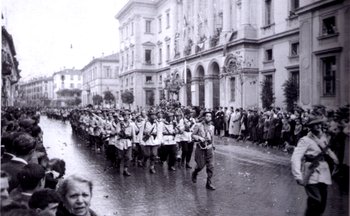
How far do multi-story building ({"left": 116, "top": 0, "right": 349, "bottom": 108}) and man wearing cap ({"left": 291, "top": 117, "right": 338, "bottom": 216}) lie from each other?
5.35 metres

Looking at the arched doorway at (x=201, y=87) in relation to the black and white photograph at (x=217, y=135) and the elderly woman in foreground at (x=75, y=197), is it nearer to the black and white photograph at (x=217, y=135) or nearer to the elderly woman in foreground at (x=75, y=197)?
the black and white photograph at (x=217, y=135)

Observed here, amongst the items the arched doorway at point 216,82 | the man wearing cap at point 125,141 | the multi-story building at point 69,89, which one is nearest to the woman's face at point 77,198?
the man wearing cap at point 125,141

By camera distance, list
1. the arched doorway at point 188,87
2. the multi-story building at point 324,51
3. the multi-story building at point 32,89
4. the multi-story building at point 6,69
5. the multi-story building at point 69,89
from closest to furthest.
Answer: the multi-story building at point 6,69 → the multi-story building at point 324,51 → the multi-story building at point 32,89 → the arched doorway at point 188,87 → the multi-story building at point 69,89

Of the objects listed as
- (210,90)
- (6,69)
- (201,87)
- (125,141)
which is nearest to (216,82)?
(210,90)

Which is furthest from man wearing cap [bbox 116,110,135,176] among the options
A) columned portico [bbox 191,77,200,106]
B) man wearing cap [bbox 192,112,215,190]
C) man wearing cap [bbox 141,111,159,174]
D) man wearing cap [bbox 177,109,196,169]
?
columned portico [bbox 191,77,200,106]

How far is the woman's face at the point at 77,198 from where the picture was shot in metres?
3.12

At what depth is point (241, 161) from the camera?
506 inches

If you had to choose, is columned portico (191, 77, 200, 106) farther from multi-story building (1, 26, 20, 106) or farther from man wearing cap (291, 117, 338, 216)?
→ man wearing cap (291, 117, 338, 216)

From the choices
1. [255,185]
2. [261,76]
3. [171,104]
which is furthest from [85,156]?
[261,76]

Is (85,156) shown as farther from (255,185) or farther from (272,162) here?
(255,185)

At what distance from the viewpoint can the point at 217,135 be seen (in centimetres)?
2275

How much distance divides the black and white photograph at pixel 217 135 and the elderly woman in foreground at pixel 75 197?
10 mm

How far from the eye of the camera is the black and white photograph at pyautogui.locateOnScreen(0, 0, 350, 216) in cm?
529

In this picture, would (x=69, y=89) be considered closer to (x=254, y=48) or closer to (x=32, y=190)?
(x=254, y=48)
